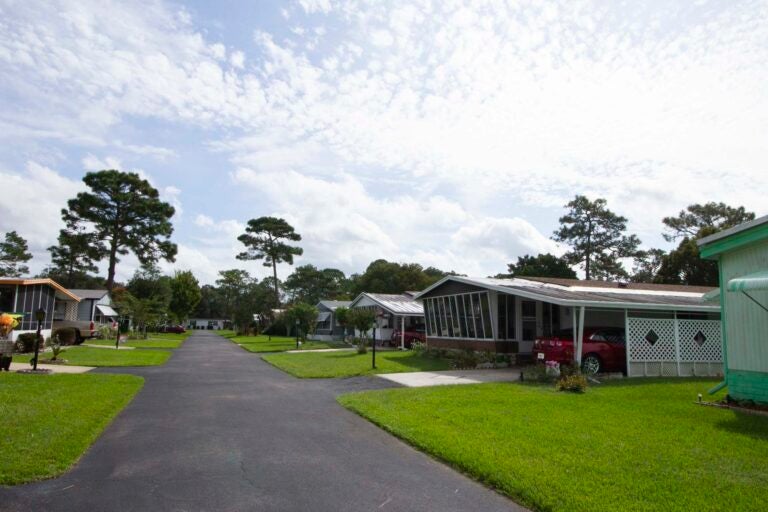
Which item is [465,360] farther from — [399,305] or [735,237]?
[399,305]

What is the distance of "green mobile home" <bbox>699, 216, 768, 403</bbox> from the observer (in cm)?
1023

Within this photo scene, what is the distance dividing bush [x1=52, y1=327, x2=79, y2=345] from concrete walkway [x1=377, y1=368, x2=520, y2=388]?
19.8 meters

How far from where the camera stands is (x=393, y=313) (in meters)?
31.5

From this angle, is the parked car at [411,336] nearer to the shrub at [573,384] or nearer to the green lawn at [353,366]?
the green lawn at [353,366]

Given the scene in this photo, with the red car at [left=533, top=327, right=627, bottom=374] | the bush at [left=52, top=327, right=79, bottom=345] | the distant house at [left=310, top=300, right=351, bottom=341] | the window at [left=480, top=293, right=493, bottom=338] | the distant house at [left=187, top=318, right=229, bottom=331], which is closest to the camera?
the red car at [left=533, top=327, right=627, bottom=374]

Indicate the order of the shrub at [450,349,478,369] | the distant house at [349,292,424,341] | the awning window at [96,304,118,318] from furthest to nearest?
the awning window at [96,304,118,318] < the distant house at [349,292,424,341] < the shrub at [450,349,478,369]

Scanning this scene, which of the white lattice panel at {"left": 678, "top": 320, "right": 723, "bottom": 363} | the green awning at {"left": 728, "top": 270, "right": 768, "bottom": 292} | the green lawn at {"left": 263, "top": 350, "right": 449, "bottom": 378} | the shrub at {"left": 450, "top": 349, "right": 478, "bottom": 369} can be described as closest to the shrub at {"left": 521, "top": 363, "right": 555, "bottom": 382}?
the shrub at {"left": 450, "top": 349, "right": 478, "bottom": 369}

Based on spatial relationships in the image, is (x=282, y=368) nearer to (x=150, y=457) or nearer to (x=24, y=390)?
(x=24, y=390)

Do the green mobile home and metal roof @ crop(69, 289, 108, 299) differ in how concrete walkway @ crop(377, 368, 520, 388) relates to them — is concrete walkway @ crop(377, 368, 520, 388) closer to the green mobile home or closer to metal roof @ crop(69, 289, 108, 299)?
the green mobile home

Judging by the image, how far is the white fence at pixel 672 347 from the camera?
51.5 feet

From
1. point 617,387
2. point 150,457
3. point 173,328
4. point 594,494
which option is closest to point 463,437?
point 594,494

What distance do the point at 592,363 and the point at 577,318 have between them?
4248mm

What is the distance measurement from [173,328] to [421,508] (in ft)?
216

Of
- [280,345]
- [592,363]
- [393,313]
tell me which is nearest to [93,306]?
[280,345]
